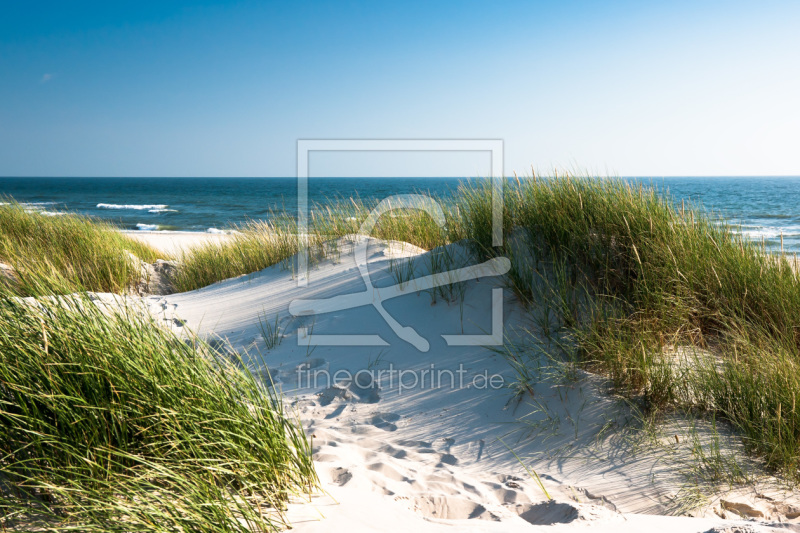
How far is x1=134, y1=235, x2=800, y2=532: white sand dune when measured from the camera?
7.58 feet

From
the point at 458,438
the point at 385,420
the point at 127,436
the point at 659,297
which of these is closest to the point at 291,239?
the point at 385,420

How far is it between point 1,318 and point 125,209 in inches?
1536

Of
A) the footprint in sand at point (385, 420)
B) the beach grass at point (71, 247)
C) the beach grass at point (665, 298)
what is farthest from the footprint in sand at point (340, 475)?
the beach grass at point (71, 247)

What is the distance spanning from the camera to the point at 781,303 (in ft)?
12.2

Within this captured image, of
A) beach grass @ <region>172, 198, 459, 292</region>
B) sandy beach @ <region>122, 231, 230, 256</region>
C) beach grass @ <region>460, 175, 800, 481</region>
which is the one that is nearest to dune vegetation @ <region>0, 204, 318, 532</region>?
beach grass @ <region>460, 175, 800, 481</region>

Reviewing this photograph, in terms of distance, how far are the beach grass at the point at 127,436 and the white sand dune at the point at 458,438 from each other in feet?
0.86

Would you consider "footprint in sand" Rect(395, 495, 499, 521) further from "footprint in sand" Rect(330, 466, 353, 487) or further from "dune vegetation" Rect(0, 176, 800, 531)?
"dune vegetation" Rect(0, 176, 800, 531)

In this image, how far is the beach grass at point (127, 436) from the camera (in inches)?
70.1

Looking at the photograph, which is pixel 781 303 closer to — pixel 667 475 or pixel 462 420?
pixel 667 475

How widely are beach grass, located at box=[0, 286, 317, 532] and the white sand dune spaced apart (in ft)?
0.86

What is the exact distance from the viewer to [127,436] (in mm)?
2115

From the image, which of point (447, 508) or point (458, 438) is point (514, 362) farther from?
point (447, 508)

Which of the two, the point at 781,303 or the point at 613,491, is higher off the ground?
the point at 781,303

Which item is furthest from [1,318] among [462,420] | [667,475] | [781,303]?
[781,303]
